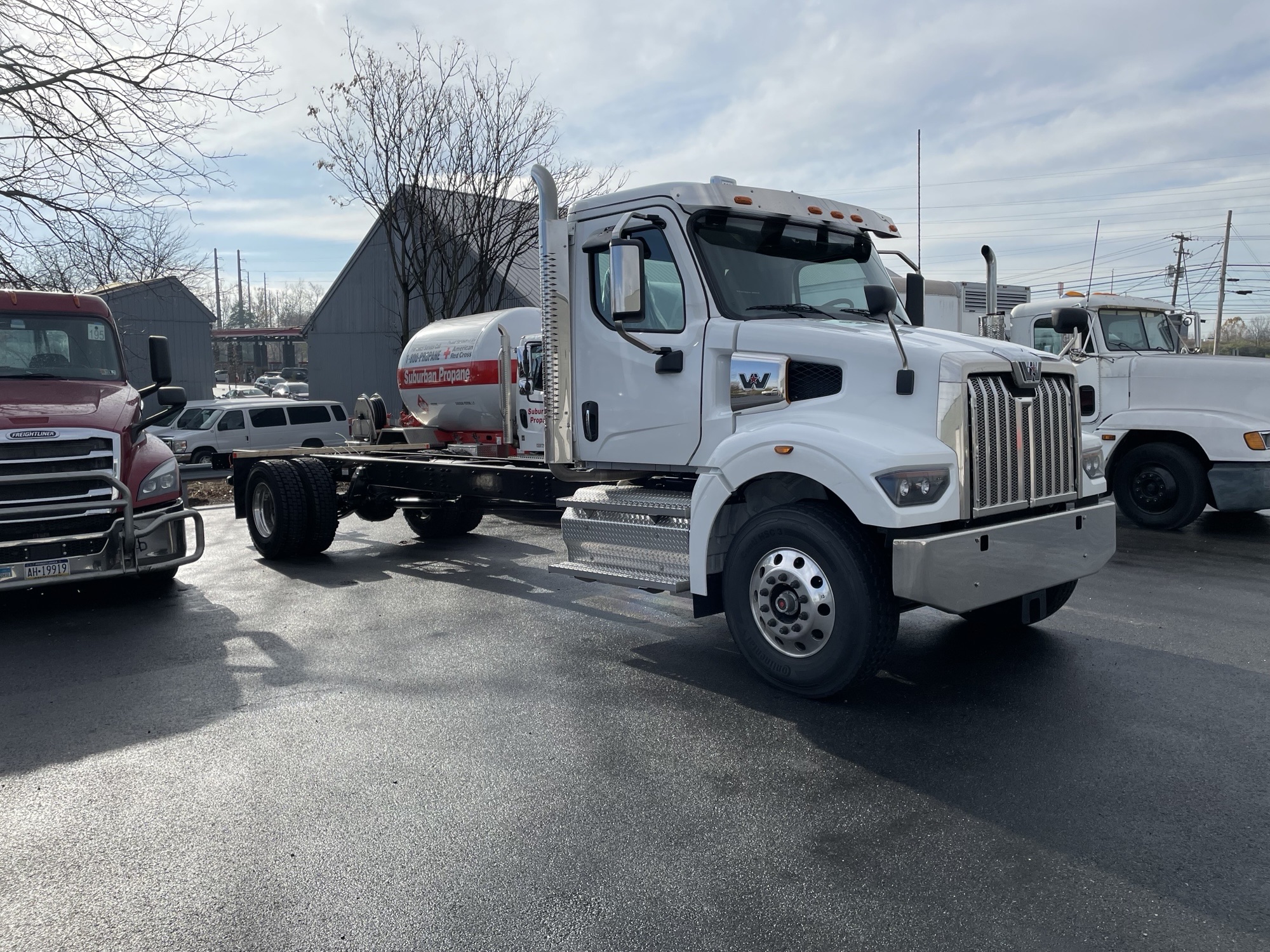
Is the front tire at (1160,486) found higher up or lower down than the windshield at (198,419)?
lower down

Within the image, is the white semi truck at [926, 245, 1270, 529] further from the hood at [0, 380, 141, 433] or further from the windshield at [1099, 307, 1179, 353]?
the hood at [0, 380, 141, 433]

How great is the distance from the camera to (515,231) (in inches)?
934

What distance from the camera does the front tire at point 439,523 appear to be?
11609mm

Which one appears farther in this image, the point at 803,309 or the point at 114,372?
the point at 114,372

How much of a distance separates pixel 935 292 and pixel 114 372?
37.5 ft

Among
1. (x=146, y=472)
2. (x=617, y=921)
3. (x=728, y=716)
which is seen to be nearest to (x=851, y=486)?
(x=728, y=716)

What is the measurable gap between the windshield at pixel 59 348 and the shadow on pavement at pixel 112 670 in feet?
6.72

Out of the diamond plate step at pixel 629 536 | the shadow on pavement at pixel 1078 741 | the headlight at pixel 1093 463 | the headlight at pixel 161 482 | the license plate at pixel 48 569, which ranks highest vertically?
the headlight at pixel 1093 463

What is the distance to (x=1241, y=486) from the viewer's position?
1006 cm

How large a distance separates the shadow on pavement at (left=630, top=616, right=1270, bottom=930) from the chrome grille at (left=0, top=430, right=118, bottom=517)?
4.70m

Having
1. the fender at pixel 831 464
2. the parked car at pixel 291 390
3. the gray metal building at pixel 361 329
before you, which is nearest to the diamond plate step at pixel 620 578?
the fender at pixel 831 464

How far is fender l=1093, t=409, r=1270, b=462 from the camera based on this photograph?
33.2 feet

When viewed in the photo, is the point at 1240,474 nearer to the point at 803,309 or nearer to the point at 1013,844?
the point at 803,309

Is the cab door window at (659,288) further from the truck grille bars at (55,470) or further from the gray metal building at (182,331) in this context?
the gray metal building at (182,331)
